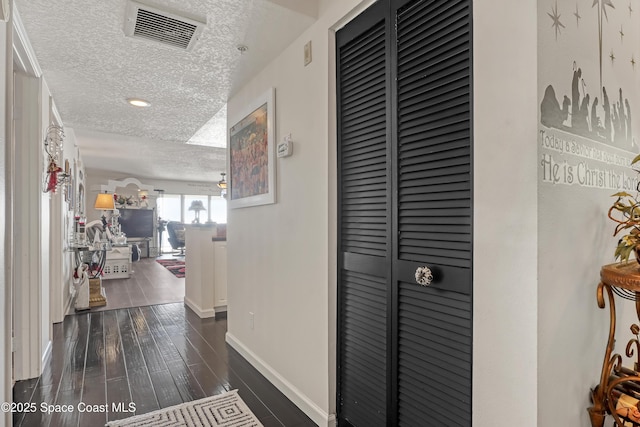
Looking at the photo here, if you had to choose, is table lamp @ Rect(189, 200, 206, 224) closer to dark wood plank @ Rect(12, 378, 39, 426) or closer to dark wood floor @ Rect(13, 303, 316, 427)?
dark wood floor @ Rect(13, 303, 316, 427)

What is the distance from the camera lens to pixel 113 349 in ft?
10.00

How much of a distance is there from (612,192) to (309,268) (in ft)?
4.65

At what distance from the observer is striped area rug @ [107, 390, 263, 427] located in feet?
6.34

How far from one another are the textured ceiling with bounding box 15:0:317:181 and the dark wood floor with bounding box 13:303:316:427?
2.18m

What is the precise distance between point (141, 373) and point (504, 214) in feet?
8.69

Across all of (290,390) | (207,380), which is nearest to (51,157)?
(207,380)

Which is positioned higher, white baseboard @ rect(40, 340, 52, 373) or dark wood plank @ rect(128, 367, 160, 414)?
white baseboard @ rect(40, 340, 52, 373)

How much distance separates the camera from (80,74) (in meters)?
2.65

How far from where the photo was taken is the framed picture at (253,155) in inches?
97.0

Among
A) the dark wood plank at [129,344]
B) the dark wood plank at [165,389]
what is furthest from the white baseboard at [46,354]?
the dark wood plank at [165,389]

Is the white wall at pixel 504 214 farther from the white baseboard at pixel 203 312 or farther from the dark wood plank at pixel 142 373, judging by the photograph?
the white baseboard at pixel 203 312

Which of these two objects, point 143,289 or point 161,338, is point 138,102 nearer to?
point 161,338

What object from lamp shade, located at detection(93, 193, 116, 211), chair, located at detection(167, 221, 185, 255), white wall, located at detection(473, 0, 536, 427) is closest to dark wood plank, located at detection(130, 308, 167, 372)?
white wall, located at detection(473, 0, 536, 427)

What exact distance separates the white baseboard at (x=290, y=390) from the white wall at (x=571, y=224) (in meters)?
1.19
